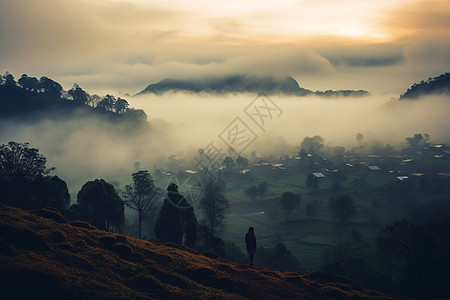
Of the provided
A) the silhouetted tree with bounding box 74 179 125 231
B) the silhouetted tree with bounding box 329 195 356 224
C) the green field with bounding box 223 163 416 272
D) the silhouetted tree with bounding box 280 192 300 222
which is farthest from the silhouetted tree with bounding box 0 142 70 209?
the silhouetted tree with bounding box 329 195 356 224

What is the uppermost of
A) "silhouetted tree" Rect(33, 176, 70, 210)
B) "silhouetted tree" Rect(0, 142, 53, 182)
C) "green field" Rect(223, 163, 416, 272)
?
"silhouetted tree" Rect(0, 142, 53, 182)

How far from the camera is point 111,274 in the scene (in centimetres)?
2622

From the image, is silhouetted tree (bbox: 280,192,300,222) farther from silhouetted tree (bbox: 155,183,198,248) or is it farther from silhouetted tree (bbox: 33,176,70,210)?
silhouetted tree (bbox: 33,176,70,210)

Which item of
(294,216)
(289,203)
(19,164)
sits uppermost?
(19,164)

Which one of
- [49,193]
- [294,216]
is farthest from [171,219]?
[294,216]

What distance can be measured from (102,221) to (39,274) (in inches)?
1755

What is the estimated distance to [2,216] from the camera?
1195 inches

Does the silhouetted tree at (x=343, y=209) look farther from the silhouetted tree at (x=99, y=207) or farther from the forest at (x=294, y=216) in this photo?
the silhouetted tree at (x=99, y=207)

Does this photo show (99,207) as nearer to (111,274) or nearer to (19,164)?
(19,164)

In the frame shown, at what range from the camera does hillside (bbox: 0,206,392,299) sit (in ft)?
68.6

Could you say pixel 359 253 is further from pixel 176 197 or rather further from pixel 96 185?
pixel 96 185

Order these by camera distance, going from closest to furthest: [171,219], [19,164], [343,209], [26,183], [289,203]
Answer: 1. [26,183]
2. [171,219]
3. [19,164]
4. [343,209]
5. [289,203]

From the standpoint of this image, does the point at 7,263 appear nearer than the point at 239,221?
Yes

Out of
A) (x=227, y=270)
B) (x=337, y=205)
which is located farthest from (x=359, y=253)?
(x=227, y=270)
